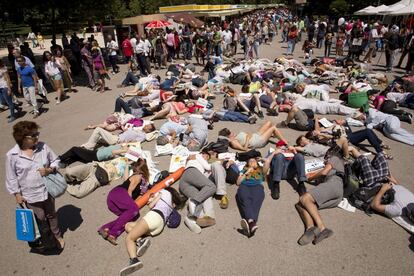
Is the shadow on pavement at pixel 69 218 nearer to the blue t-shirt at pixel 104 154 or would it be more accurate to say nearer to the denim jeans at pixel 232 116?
the blue t-shirt at pixel 104 154

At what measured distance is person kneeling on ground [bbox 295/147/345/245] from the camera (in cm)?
414

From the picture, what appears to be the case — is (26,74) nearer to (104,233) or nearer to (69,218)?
(69,218)

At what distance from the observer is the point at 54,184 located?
12.2 feet

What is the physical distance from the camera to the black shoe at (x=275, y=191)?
16.8 feet

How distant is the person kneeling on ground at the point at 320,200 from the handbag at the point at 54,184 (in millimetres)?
3517

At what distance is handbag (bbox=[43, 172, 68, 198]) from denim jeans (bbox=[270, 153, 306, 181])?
3554 millimetres

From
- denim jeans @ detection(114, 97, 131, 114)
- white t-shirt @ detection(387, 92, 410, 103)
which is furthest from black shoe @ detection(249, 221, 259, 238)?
white t-shirt @ detection(387, 92, 410, 103)

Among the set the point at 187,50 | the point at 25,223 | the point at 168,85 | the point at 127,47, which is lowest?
the point at 25,223

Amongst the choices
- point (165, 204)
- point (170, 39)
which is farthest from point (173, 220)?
point (170, 39)

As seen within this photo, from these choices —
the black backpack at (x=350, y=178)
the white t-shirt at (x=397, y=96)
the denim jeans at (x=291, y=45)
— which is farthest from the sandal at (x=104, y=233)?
the denim jeans at (x=291, y=45)

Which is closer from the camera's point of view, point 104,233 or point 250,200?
point 104,233

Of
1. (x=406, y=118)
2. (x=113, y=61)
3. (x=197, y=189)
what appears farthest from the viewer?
(x=113, y=61)

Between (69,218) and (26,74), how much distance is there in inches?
242

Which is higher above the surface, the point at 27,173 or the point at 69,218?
the point at 27,173
